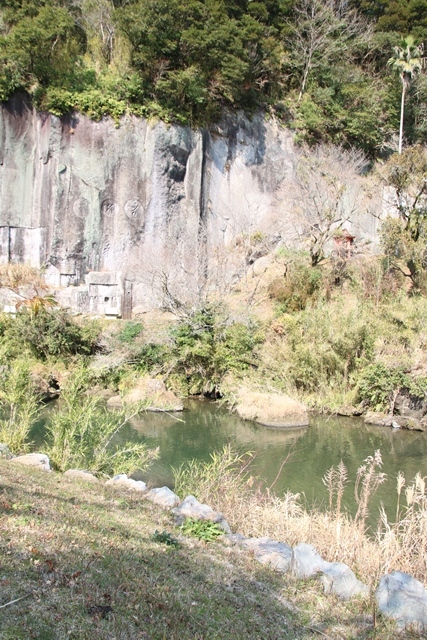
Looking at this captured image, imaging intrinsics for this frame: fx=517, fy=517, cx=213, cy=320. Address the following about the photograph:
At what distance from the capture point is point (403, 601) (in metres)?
3.66

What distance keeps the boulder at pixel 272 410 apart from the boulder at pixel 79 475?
735 centimetres

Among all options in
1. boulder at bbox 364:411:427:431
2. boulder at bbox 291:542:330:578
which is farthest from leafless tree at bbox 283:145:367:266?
boulder at bbox 291:542:330:578

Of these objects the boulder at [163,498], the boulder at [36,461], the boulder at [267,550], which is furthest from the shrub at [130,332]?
the boulder at [267,550]

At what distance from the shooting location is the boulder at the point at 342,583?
392 cm

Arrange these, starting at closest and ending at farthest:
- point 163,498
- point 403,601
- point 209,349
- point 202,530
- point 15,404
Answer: point 403,601 < point 202,530 < point 163,498 < point 15,404 < point 209,349

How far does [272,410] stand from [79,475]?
7.75m

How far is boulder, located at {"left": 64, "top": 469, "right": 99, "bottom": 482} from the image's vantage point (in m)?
6.34

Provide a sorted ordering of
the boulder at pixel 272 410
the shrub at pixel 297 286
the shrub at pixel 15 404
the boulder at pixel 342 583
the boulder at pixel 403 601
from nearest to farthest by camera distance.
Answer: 1. the boulder at pixel 403 601
2. the boulder at pixel 342 583
3. the shrub at pixel 15 404
4. the boulder at pixel 272 410
5. the shrub at pixel 297 286

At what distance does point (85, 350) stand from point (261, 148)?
14417 mm

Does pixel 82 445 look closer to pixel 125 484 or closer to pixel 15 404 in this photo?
pixel 125 484

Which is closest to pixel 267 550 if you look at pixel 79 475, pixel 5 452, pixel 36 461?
pixel 79 475

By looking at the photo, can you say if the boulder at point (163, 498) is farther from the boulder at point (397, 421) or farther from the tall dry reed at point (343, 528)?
the boulder at point (397, 421)

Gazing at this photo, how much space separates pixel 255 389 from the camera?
49.5ft

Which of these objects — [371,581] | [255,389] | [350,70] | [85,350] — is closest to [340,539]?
[371,581]
